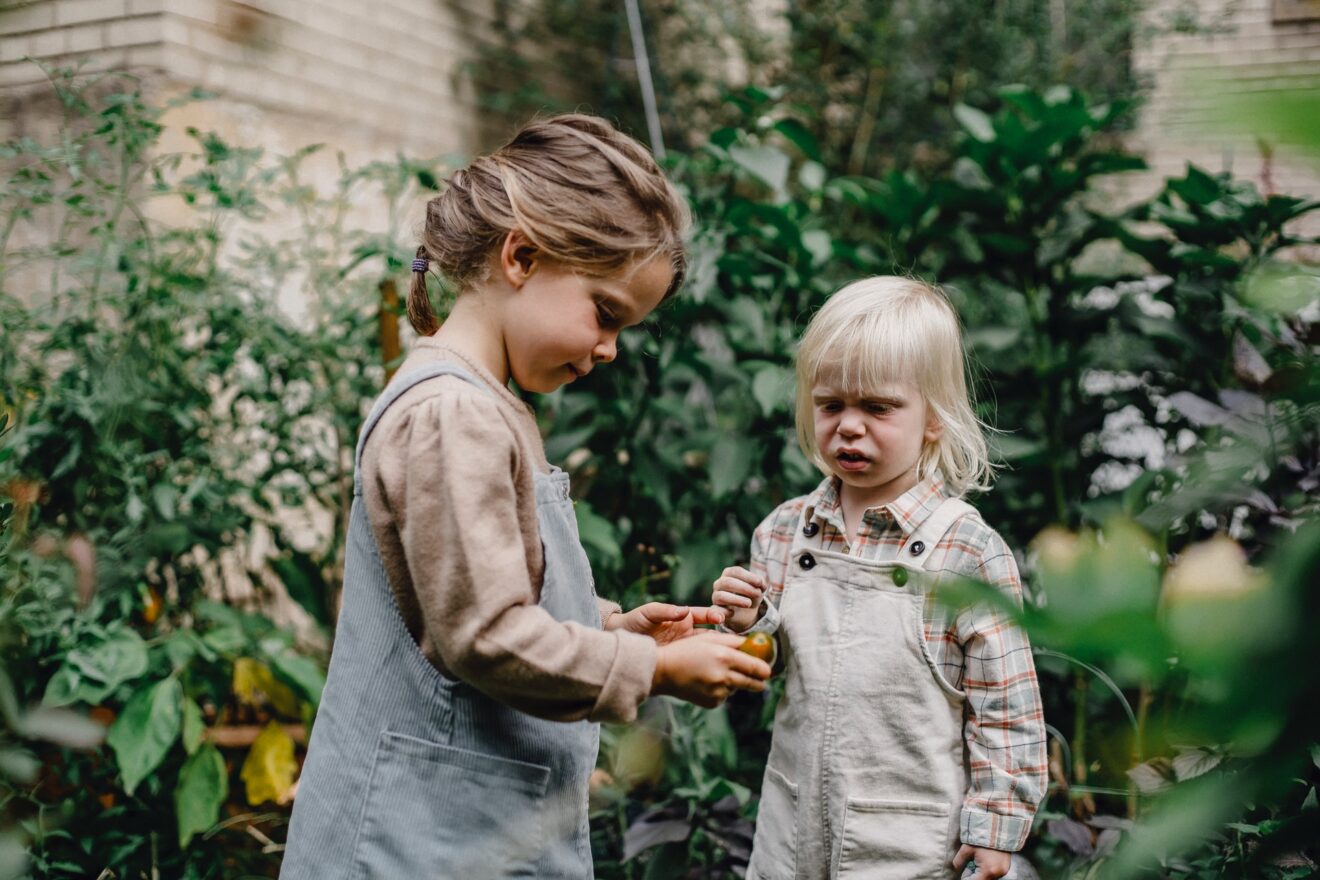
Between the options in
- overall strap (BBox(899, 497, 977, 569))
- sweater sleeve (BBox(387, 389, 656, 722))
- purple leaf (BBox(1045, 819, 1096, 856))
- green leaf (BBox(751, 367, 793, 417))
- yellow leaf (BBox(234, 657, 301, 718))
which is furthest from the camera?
yellow leaf (BBox(234, 657, 301, 718))

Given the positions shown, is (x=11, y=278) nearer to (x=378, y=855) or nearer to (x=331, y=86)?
(x=331, y=86)

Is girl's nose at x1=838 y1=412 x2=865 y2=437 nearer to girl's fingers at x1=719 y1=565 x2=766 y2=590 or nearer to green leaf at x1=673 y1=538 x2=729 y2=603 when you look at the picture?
girl's fingers at x1=719 y1=565 x2=766 y2=590

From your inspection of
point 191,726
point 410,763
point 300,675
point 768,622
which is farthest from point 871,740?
point 191,726

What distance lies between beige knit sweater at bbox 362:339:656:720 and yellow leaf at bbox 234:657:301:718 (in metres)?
1.38

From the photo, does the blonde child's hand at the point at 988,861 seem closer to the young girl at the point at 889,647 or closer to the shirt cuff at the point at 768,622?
the young girl at the point at 889,647

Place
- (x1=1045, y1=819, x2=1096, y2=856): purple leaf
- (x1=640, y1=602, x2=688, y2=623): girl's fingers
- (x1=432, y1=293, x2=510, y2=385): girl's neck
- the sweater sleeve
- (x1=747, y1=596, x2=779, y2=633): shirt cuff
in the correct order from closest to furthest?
the sweater sleeve
(x1=432, y1=293, x2=510, y2=385): girl's neck
(x1=640, y1=602, x2=688, y2=623): girl's fingers
(x1=747, y1=596, x2=779, y2=633): shirt cuff
(x1=1045, y1=819, x2=1096, y2=856): purple leaf

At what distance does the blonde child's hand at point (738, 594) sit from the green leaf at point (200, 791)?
125 centimetres

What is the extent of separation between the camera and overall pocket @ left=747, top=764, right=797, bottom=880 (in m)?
1.67

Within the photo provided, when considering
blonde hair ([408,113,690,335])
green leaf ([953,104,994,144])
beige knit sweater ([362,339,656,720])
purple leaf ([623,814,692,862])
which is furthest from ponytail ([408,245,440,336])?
green leaf ([953,104,994,144])

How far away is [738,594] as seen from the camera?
168cm

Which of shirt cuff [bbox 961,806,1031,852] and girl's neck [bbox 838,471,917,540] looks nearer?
shirt cuff [bbox 961,806,1031,852]

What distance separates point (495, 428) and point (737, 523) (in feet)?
4.76

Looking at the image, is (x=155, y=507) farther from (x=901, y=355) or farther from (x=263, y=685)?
(x=901, y=355)

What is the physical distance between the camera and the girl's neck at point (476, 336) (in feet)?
4.57
